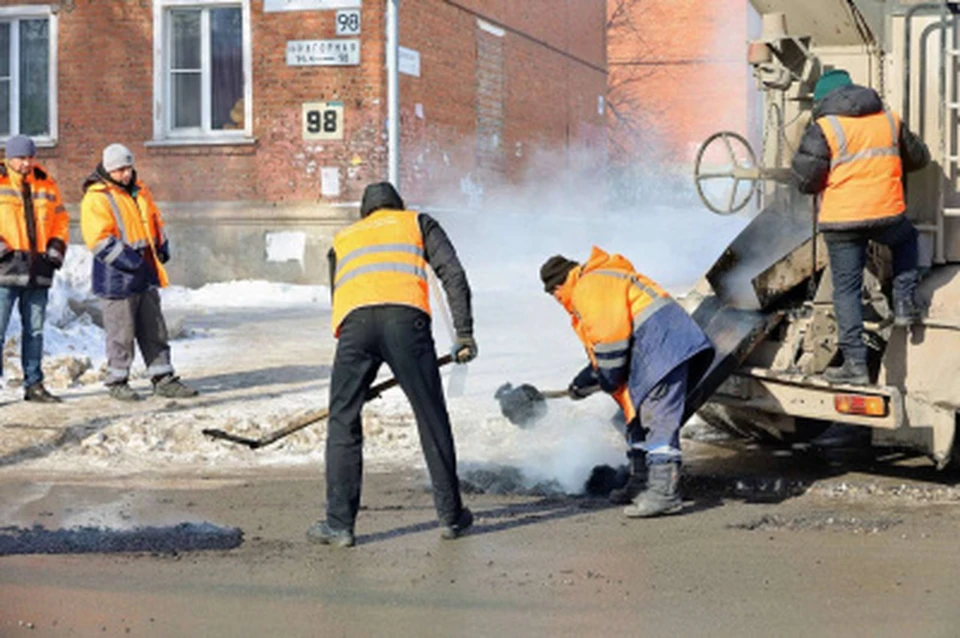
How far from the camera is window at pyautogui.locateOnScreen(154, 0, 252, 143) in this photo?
19484 mm

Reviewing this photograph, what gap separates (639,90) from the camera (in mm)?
44656

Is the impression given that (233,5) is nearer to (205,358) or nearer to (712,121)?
(205,358)

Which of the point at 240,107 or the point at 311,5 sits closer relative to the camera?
the point at 311,5

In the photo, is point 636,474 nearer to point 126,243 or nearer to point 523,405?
point 523,405

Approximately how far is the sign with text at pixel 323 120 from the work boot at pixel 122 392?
28.1 feet

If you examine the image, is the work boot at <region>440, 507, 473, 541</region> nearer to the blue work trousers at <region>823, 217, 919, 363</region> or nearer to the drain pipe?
the blue work trousers at <region>823, 217, 919, 363</region>

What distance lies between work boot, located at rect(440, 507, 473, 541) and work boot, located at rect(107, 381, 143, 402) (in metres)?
4.51

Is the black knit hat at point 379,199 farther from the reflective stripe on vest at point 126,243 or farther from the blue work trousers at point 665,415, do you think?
the reflective stripe on vest at point 126,243

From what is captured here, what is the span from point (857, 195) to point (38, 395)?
590 cm

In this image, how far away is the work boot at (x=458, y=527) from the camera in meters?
6.89

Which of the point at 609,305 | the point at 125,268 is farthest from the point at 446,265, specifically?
the point at 125,268

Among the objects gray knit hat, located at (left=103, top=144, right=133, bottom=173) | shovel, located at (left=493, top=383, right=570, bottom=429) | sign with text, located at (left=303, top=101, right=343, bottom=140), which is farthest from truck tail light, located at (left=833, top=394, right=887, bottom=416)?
sign with text, located at (left=303, top=101, right=343, bottom=140)

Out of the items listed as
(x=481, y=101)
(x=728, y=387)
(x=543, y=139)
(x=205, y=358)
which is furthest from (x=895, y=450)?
(x=543, y=139)

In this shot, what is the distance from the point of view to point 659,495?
7.36 m
